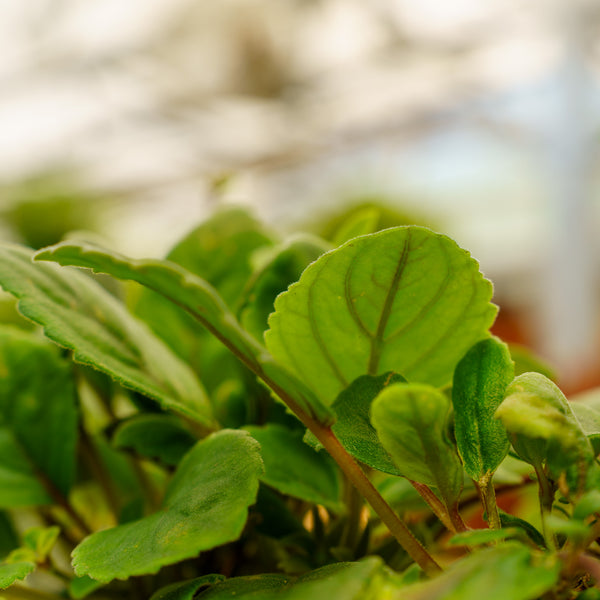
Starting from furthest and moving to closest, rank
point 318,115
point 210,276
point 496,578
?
point 318,115 < point 210,276 < point 496,578

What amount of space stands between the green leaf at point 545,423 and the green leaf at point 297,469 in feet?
0.31

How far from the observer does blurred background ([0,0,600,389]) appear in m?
3.13

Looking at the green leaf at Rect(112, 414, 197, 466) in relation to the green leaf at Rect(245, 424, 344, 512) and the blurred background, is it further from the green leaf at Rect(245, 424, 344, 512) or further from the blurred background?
the blurred background

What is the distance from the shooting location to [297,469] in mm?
237

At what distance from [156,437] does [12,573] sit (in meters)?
0.09

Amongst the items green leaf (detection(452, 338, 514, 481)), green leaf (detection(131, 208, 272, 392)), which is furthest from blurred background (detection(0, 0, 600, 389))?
green leaf (detection(452, 338, 514, 481))

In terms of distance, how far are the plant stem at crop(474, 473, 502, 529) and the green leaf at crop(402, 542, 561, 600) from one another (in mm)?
34

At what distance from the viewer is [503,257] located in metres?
5.32

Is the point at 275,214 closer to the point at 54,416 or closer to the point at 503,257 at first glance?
the point at 503,257

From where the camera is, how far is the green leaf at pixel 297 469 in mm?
228

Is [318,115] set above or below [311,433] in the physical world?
above

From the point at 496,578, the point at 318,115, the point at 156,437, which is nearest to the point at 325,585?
the point at 496,578

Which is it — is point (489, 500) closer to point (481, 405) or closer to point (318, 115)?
point (481, 405)

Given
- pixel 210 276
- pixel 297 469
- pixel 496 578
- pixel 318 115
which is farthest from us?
pixel 318 115
